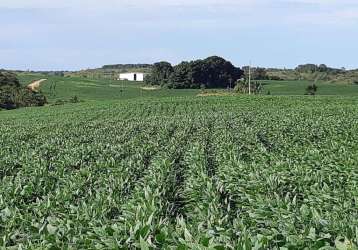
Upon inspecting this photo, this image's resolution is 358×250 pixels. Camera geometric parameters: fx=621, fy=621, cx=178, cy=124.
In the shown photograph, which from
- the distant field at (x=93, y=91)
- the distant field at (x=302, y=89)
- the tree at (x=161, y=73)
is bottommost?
the distant field at (x=93, y=91)

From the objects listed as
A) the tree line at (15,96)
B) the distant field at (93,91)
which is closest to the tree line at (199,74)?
the distant field at (93,91)

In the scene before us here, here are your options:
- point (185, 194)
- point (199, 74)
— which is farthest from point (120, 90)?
point (185, 194)

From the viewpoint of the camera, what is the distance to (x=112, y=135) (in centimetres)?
2556

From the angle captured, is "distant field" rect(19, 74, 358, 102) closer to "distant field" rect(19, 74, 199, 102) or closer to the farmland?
"distant field" rect(19, 74, 199, 102)

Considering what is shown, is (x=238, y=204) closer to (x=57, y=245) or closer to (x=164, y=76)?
(x=57, y=245)

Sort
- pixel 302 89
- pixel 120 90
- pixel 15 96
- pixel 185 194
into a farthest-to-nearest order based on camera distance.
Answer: pixel 120 90 → pixel 302 89 → pixel 15 96 → pixel 185 194

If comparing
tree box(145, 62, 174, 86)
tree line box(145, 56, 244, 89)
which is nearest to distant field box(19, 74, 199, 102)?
tree box(145, 62, 174, 86)

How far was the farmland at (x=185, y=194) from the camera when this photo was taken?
17.4 feet

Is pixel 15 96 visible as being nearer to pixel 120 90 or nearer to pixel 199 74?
pixel 120 90

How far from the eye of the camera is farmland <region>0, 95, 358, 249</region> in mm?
5289

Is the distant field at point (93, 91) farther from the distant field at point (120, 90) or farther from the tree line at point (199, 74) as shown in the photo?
the tree line at point (199, 74)

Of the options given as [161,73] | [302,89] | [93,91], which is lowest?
[93,91]

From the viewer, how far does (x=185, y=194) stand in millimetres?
11055

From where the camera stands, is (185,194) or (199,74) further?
(199,74)
